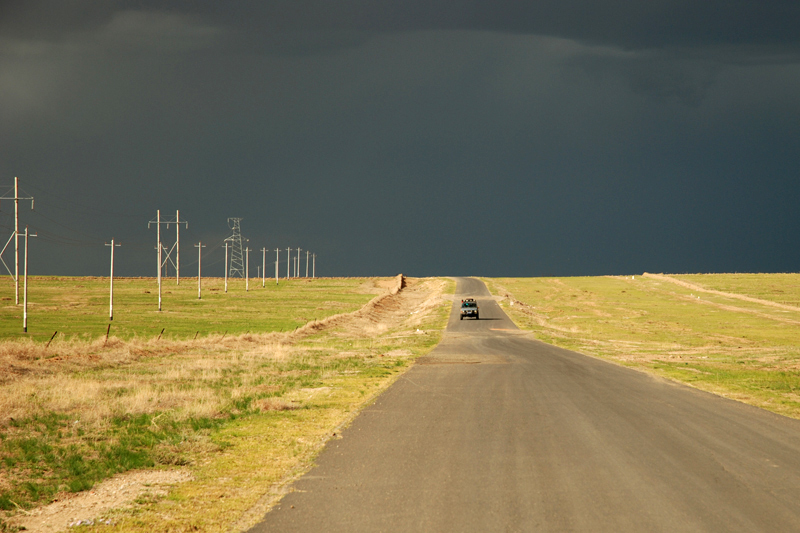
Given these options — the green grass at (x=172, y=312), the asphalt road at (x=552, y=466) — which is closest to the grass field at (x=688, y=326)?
the asphalt road at (x=552, y=466)

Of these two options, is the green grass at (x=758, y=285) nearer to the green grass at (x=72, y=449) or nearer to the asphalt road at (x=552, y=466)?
the asphalt road at (x=552, y=466)

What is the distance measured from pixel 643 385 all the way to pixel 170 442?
1872 cm

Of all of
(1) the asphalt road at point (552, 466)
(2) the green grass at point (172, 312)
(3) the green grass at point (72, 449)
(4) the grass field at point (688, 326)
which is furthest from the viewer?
(2) the green grass at point (172, 312)

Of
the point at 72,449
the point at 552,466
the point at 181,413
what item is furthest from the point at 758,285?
the point at 72,449

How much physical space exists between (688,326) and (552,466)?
61.4 meters

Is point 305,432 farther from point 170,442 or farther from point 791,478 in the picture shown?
point 791,478

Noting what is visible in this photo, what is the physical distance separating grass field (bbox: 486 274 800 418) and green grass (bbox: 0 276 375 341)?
A: 94.8ft

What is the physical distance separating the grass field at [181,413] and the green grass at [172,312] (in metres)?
15.3

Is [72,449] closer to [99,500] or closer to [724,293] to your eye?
[99,500]

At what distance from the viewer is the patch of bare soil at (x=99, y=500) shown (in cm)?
915

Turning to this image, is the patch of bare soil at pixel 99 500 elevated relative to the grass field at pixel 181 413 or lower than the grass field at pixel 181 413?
elevated

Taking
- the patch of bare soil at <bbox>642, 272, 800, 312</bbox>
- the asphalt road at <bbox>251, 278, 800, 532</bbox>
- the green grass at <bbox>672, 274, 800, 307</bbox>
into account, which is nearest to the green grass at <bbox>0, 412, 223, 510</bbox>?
the asphalt road at <bbox>251, 278, 800, 532</bbox>

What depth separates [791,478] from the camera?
11.3 m

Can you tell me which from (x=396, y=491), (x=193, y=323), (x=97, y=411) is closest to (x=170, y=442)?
(x=97, y=411)
